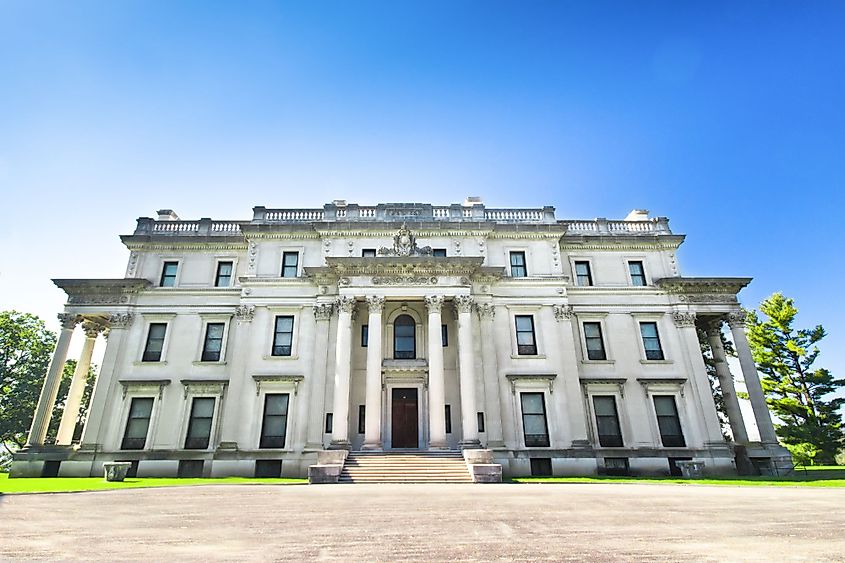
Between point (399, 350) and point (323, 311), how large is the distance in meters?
→ 5.25

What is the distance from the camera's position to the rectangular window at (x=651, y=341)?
26609 mm

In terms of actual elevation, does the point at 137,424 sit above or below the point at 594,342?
below

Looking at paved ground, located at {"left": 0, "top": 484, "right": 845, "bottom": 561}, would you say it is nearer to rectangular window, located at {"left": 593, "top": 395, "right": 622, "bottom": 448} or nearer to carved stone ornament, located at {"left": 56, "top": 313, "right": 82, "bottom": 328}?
A: rectangular window, located at {"left": 593, "top": 395, "right": 622, "bottom": 448}

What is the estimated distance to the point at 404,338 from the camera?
2669 cm

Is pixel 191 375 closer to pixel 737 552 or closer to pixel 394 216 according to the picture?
pixel 394 216

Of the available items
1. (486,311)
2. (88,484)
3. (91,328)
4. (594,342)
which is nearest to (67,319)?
(91,328)

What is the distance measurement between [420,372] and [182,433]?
14131 millimetres

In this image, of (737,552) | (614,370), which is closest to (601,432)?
(614,370)

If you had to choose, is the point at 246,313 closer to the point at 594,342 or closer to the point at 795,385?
the point at 594,342

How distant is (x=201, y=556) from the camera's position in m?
5.32

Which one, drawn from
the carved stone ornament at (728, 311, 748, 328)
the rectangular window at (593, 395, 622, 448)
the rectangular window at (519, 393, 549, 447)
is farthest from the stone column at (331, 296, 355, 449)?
the carved stone ornament at (728, 311, 748, 328)

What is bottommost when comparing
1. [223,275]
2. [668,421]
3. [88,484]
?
[88,484]

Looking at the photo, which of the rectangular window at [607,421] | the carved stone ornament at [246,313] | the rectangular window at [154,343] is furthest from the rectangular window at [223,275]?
the rectangular window at [607,421]

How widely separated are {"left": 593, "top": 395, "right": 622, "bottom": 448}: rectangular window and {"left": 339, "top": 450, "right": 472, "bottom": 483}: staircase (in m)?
9.51
